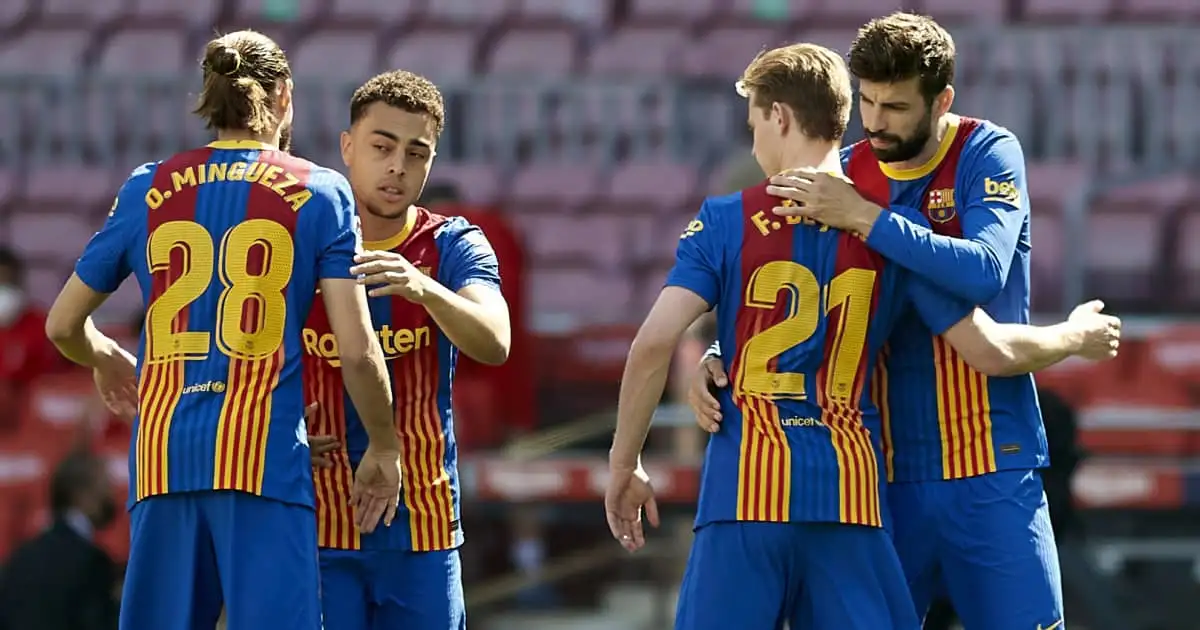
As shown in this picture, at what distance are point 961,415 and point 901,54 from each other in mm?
939

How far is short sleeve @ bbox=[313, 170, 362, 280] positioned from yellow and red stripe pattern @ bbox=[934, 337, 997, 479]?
1.53m

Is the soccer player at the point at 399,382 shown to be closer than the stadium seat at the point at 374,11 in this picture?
Yes

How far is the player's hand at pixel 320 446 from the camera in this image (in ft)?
16.0

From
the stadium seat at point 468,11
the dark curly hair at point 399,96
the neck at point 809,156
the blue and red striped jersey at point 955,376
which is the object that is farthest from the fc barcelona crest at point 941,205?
the stadium seat at point 468,11

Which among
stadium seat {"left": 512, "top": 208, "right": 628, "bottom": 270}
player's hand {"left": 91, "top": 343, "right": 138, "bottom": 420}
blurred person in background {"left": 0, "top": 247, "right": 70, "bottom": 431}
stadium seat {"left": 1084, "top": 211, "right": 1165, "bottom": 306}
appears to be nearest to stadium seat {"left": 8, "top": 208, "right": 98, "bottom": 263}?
blurred person in background {"left": 0, "top": 247, "right": 70, "bottom": 431}

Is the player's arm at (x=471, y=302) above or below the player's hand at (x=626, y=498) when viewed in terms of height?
above

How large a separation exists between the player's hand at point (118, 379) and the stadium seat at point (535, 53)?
889cm

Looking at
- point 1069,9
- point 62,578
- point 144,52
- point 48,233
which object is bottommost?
point 62,578

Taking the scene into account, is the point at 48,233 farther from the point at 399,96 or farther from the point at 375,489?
the point at 375,489

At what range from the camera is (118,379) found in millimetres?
5086

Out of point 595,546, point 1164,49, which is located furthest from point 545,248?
point 1164,49

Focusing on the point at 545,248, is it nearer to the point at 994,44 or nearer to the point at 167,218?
the point at 994,44

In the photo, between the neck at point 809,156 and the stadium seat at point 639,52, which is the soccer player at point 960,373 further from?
the stadium seat at point 639,52

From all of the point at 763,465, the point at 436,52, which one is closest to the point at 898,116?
the point at 763,465
